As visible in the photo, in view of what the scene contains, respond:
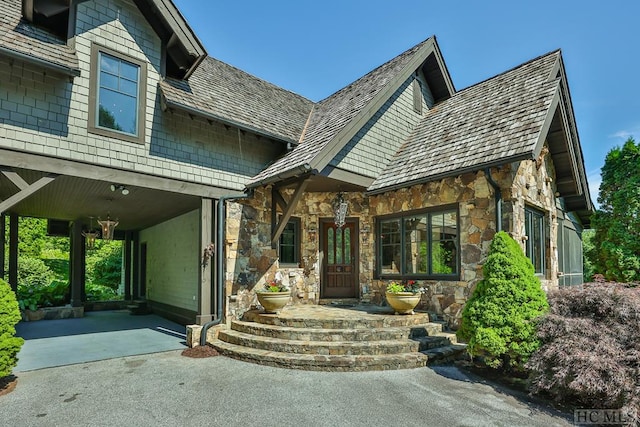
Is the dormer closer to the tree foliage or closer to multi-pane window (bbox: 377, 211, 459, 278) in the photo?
multi-pane window (bbox: 377, 211, 459, 278)

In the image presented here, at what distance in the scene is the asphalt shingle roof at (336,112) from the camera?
7.41m

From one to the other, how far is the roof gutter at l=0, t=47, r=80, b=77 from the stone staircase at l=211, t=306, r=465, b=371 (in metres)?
5.12

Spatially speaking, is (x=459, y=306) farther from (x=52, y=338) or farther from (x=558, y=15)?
(x=52, y=338)

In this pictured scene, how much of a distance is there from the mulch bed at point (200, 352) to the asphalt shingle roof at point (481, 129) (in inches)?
190

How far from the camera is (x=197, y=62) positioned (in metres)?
7.38

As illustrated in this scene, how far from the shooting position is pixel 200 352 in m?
6.61

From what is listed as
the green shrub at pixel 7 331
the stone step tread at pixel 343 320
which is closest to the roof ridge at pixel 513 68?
the stone step tread at pixel 343 320

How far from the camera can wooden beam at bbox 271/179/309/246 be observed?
7.19 meters

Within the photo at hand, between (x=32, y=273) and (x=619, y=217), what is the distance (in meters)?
23.9

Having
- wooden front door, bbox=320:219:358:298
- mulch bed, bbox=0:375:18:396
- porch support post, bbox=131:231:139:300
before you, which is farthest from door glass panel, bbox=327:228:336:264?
porch support post, bbox=131:231:139:300

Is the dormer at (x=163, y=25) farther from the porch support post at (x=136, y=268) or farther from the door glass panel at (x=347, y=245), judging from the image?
the porch support post at (x=136, y=268)

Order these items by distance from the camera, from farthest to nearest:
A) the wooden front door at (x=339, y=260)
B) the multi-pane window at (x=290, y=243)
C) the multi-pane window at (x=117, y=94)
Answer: the wooden front door at (x=339, y=260), the multi-pane window at (x=290, y=243), the multi-pane window at (x=117, y=94)

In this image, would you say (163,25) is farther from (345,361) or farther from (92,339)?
(345,361)

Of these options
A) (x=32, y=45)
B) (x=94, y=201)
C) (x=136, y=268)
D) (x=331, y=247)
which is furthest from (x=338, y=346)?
(x=136, y=268)
